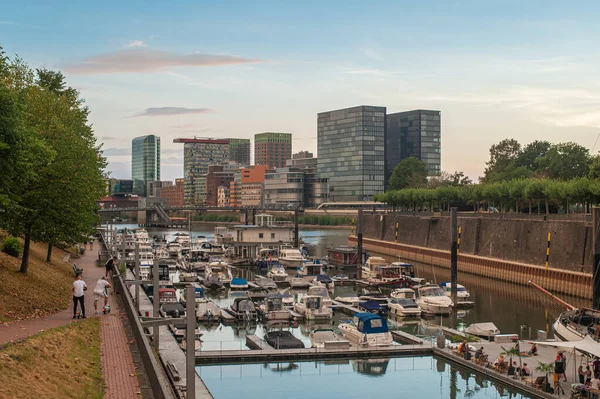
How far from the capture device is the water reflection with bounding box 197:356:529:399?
32.1m

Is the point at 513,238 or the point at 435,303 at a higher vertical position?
the point at 513,238

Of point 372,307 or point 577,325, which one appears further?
point 372,307

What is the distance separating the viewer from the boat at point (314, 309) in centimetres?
5063

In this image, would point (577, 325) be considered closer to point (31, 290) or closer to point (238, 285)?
point (31, 290)

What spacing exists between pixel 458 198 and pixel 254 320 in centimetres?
8104

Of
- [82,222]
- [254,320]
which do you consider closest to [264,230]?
[254,320]

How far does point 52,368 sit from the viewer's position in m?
20.6

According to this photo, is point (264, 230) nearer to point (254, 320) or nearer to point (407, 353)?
point (254, 320)

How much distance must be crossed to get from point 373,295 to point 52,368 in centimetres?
4335

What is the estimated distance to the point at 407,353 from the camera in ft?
125

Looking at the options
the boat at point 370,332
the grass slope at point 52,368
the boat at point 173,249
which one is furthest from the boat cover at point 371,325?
the boat at point 173,249

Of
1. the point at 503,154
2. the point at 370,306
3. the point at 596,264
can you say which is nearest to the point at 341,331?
the point at 370,306

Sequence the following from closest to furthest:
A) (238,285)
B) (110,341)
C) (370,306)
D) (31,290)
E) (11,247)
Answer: (110,341) → (31,290) → (11,247) → (370,306) → (238,285)

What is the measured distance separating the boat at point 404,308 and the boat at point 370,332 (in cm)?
1142
